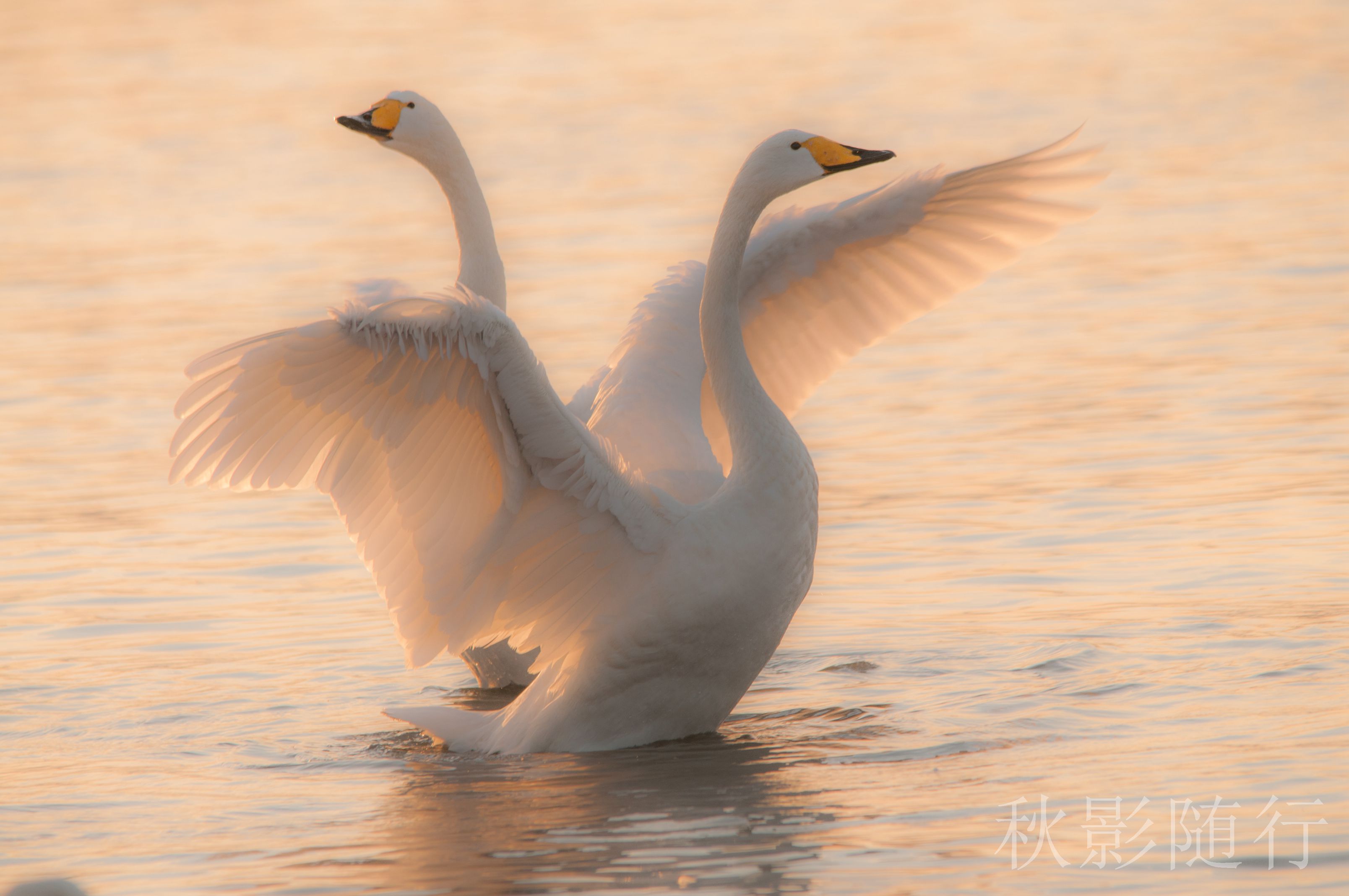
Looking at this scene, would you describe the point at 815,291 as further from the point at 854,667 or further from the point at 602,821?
the point at 602,821

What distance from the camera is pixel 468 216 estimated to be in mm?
9922

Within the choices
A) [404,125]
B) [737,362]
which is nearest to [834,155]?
[737,362]

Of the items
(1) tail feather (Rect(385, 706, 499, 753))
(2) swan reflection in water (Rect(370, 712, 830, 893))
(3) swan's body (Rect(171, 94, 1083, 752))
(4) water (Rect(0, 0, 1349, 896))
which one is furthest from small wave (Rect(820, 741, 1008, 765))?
(1) tail feather (Rect(385, 706, 499, 753))

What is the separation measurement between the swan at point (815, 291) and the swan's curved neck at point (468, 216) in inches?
23.9

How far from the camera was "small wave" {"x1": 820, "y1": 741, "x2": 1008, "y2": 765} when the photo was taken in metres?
7.26

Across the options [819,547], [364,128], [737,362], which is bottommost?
[819,547]

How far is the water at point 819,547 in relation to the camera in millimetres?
6621

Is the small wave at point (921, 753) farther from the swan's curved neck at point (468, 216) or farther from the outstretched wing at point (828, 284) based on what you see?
the swan's curved neck at point (468, 216)

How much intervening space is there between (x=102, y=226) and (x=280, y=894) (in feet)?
47.3

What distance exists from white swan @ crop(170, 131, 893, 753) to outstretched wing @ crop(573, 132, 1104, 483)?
29.8 inches

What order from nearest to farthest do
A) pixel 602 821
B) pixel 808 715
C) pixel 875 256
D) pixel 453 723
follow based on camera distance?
1. pixel 602 821
2. pixel 453 723
3. pixel 808 715
4. pixel 875 256

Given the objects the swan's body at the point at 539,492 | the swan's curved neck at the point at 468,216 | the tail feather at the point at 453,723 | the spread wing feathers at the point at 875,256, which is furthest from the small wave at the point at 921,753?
the swan's curved neck at the point at 468,216

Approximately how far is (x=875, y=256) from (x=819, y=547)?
1.77 m

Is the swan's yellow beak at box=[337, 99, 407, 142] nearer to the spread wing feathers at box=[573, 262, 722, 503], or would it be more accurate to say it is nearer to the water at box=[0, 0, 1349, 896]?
the spread wing feathers at box=[573, 262, 722, 503]
